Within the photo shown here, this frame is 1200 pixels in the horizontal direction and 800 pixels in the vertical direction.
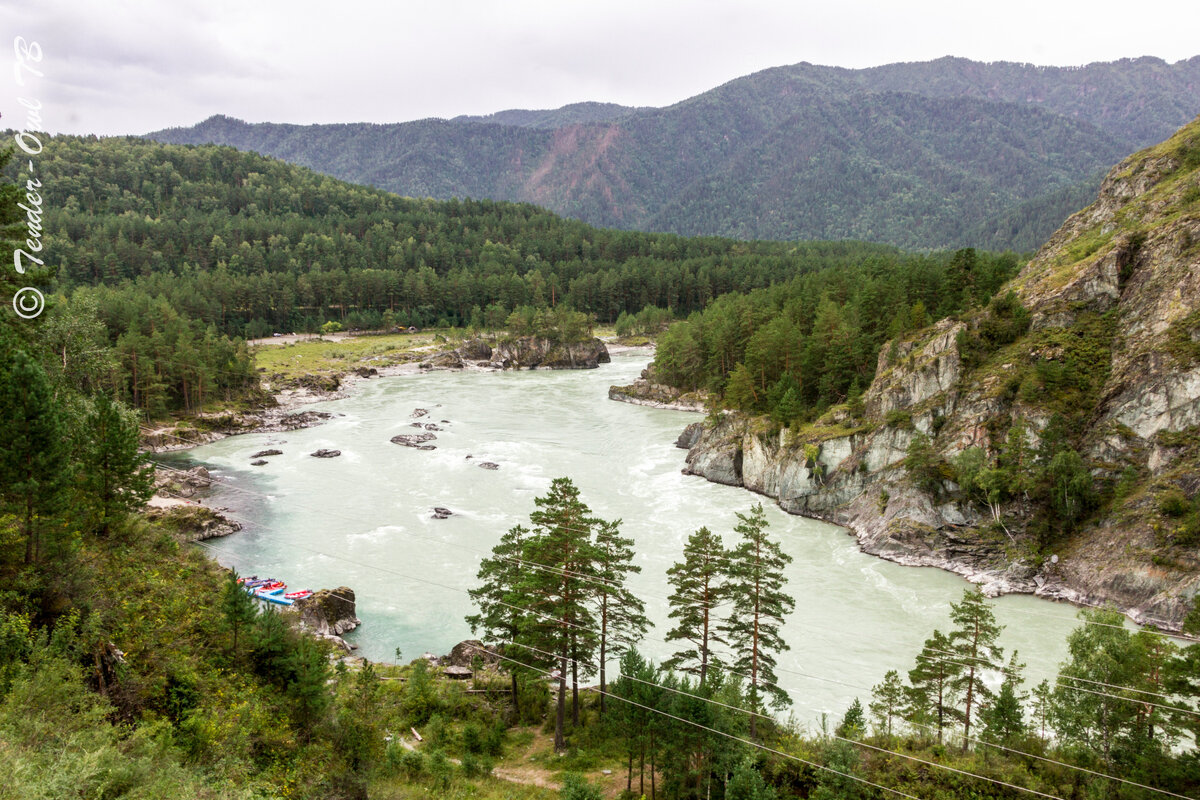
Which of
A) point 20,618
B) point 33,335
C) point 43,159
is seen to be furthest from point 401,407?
point 43,159

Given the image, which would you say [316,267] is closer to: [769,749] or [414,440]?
[414,440]

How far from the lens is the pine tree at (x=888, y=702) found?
23844mm

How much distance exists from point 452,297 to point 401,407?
7695 cm

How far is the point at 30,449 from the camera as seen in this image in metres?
20.3

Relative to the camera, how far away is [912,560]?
41500 mm

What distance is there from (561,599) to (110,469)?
20792 millimetres


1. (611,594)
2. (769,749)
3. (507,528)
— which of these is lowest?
(507,528)

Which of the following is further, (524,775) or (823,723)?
(524,775)

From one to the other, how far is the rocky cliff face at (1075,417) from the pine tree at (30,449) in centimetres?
4158

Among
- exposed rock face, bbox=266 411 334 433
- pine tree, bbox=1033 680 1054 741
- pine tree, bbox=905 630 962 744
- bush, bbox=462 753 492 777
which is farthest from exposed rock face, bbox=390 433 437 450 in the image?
pine tree, bbox=1033 680 1054 741

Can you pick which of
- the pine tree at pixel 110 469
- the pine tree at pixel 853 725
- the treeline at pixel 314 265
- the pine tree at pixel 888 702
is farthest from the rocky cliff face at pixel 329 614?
the treeline at pixel 314 265

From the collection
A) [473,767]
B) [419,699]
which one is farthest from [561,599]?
[419,699]

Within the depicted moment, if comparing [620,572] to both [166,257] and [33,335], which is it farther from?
[166,257]

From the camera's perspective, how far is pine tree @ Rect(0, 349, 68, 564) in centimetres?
1977
